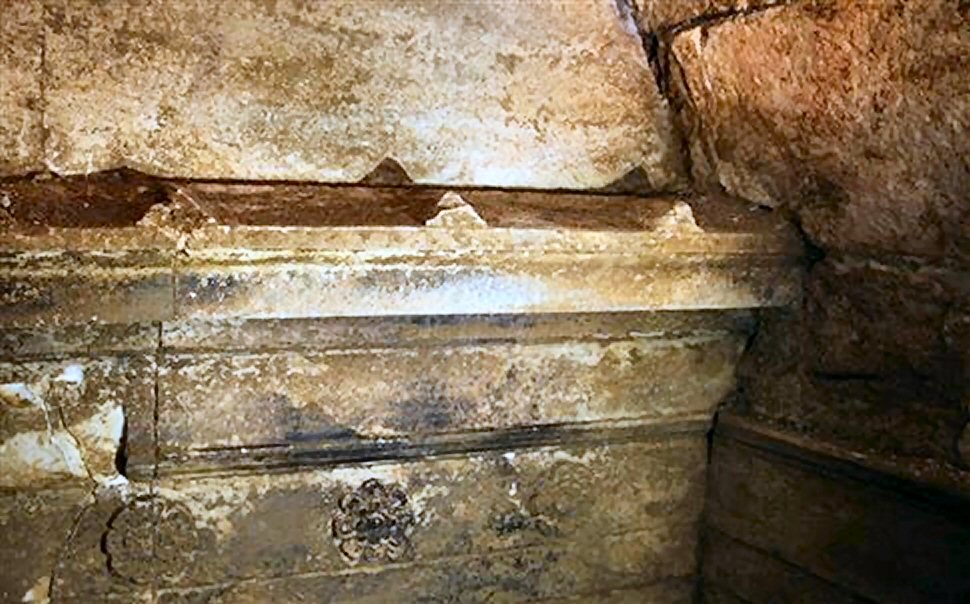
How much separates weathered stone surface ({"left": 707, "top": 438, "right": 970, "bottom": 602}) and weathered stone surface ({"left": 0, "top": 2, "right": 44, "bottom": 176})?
158cm

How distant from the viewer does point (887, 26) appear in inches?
62.7

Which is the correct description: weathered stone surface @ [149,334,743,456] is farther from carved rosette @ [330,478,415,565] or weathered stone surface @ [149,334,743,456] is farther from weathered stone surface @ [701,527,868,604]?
weathered stone surface @ [701,527,868,604]

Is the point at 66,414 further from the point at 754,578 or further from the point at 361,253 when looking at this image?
the point at 754,578

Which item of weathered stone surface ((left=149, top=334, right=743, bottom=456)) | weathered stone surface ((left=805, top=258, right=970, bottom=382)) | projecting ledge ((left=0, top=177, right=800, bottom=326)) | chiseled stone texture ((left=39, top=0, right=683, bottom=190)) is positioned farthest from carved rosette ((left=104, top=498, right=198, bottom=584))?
weathered stone surface ((left=805, top=258, right=970, bottom=382))

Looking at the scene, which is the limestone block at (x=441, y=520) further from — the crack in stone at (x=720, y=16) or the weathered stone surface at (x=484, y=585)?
the crack in stone at (x=720, y=16)

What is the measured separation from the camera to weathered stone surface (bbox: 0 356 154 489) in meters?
1.64

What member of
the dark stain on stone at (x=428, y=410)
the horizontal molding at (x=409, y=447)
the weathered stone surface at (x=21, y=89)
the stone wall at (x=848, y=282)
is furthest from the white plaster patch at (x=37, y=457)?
the stone wall at (x=848, y=282)

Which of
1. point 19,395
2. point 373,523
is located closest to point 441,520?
point 373,523

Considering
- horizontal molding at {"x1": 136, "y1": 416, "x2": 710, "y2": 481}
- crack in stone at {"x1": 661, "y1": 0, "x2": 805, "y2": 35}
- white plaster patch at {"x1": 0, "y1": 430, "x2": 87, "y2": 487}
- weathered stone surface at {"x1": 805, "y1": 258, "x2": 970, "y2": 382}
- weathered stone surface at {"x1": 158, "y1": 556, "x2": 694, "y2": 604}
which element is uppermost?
crack in stone at {"x1": 661, "y1": 0, "x2": 805, "y2": 35}

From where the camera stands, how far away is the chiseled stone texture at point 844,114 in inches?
62.1

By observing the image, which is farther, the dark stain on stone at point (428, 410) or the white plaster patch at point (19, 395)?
the dark stain on stone at point (428, 410)

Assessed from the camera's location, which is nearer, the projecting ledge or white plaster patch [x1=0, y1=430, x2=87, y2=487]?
the projecting ledge

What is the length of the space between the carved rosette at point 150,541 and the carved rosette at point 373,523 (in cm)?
29

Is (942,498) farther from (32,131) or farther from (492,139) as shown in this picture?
(32,131)
